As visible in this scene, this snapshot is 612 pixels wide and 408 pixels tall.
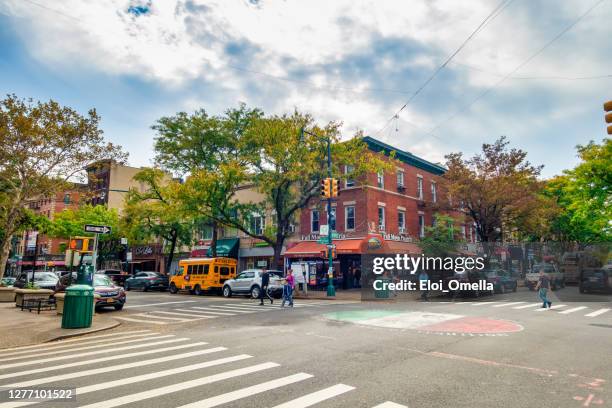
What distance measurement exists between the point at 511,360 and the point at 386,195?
87.9 feet

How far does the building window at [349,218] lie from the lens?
32844mm

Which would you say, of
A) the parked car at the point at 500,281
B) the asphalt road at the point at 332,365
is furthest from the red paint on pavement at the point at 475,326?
the parked car at the point at 500,281

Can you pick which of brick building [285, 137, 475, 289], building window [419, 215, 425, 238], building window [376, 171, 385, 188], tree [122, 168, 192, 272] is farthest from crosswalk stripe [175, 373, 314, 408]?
building window [419, 215, 425, 238]

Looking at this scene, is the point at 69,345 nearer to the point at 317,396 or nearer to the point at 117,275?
the point at 317,396

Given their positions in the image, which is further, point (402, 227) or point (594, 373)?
point (402, 227)

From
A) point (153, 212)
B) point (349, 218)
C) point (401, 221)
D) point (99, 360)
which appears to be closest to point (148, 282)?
point (153, 212)

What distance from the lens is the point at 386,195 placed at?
3416cm

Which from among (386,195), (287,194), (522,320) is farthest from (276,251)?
(522,320)

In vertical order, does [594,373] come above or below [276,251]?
below

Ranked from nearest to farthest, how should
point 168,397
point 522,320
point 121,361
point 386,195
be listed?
point 168,397, point 121,361, point 522,320, point 386,195

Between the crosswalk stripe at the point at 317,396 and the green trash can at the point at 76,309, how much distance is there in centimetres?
948

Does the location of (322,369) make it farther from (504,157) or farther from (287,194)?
(504,157)

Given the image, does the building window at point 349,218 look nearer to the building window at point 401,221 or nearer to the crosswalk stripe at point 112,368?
the building window at point 401,221

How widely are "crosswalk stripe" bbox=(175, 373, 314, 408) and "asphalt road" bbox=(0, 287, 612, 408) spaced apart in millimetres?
15
